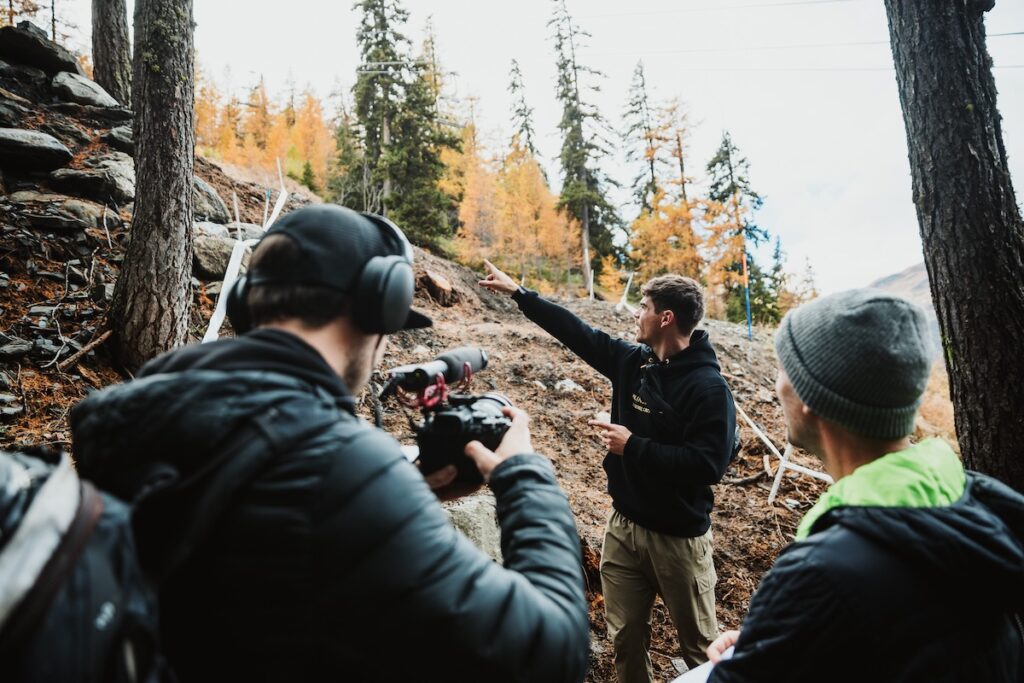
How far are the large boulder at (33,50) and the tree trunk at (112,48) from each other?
0.40m

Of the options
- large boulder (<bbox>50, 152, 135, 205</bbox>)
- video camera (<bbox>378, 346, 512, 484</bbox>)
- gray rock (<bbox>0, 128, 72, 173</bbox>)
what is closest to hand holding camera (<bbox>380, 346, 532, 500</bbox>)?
video camera (<bbox>378, 346, 512, 484</bbox>)

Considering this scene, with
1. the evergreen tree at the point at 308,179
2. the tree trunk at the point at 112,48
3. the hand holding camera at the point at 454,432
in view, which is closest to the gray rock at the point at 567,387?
the hand holding camera at the point at 454,432

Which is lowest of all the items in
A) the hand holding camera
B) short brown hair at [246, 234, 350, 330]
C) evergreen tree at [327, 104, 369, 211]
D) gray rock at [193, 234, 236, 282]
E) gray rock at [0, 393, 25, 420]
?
gray rock at [0, 393, 25, 420]

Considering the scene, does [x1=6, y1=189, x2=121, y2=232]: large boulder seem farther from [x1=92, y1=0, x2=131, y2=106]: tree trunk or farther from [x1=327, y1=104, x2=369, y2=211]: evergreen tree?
[x1=327, y1=104, x2=369, y2=211]: evergreen tree

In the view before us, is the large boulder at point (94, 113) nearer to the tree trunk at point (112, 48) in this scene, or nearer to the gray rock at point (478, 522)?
the tree trunk at point (112, 48)

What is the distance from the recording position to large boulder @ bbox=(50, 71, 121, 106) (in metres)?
8.52

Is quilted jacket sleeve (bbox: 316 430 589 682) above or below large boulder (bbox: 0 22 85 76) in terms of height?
below

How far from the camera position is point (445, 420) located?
158 cm

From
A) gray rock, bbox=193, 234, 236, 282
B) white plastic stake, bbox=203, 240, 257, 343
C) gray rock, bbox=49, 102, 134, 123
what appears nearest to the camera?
white plastic stake, bbox=203, 240, 257, 343

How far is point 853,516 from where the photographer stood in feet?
4.19

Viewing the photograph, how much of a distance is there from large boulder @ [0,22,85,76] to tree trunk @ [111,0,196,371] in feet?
19.4

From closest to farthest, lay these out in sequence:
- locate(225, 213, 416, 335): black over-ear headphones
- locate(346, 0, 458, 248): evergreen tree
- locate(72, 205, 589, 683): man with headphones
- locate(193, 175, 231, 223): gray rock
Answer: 1. locate(72, 205, 589, 683): man with headphones
2. locate(225, 213, 416, 335): black over-ear headphones
3. locate(193, 175, 231, 223): gray rock
4. locate(346, 0, 458, 248): evergreen tree

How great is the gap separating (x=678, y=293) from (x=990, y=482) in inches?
79.8

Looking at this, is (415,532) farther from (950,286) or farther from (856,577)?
(950,286)
